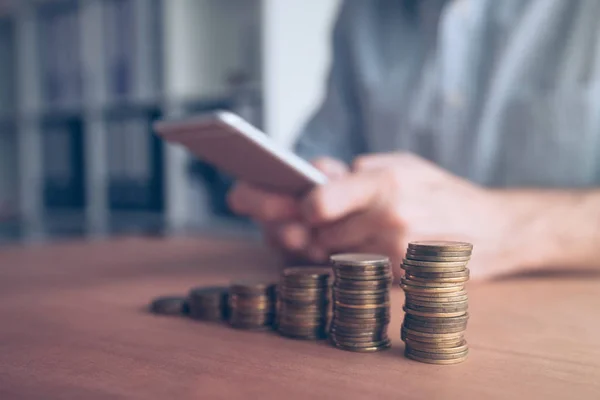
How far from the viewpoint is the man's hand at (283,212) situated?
119cm

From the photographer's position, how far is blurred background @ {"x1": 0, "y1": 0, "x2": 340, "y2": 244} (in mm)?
2811

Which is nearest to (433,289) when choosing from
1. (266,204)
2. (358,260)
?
(358,260)

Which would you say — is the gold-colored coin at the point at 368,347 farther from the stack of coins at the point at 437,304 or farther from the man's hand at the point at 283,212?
the man's hand at the point at 283,212

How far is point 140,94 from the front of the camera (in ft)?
10.8

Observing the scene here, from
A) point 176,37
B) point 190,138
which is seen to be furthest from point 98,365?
point 176,37

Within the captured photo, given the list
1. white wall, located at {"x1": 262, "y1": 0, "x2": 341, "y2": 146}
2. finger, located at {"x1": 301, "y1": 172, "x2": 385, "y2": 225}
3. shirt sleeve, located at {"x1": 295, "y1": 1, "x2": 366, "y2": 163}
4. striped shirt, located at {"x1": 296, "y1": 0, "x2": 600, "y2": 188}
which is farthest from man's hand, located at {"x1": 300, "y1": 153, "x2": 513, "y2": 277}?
white wall, located at {"x1": 262, "y1": 0, "x2": 341, "y2": 146}

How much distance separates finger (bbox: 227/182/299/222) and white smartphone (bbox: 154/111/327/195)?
2 cm

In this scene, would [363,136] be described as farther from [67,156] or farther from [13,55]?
[13,55]

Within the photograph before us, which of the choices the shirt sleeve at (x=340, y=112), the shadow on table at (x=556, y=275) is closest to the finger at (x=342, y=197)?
the shadow on table at (x=556, y=275)

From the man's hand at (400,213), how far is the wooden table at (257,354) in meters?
0.08

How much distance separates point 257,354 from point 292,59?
225cm

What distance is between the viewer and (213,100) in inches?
119

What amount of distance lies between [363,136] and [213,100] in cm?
126

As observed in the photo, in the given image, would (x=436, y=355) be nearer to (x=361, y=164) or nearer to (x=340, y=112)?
(x=361, y=164)
